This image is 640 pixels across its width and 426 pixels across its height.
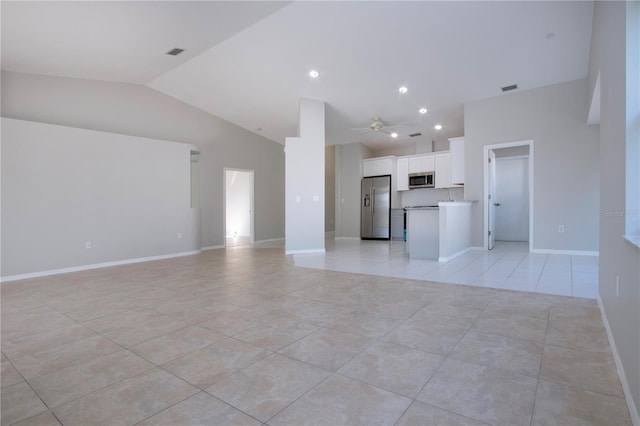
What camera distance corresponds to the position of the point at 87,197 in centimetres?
541

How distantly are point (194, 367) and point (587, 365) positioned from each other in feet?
7.43

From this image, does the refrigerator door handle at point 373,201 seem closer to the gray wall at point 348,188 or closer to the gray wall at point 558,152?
the gray wall at point 348,188

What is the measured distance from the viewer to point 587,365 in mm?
1780

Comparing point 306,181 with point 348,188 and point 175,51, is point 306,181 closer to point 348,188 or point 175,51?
point 175,51

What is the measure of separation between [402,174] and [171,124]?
6318mm

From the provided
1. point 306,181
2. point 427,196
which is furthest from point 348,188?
point 306,181

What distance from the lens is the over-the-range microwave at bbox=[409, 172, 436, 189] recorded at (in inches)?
344

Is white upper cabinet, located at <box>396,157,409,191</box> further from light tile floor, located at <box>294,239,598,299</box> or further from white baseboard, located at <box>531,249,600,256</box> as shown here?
white baseboard, located at <box>531,249,600,256</box>

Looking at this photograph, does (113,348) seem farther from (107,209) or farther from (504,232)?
(504,232)

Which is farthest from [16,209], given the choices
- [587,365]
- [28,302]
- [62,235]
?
[587,365]

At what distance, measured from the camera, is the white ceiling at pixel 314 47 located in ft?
13.1

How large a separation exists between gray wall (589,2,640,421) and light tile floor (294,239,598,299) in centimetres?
126

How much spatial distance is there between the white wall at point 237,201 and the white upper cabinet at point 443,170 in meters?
6.27

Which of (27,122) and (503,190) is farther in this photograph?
(503,190)
